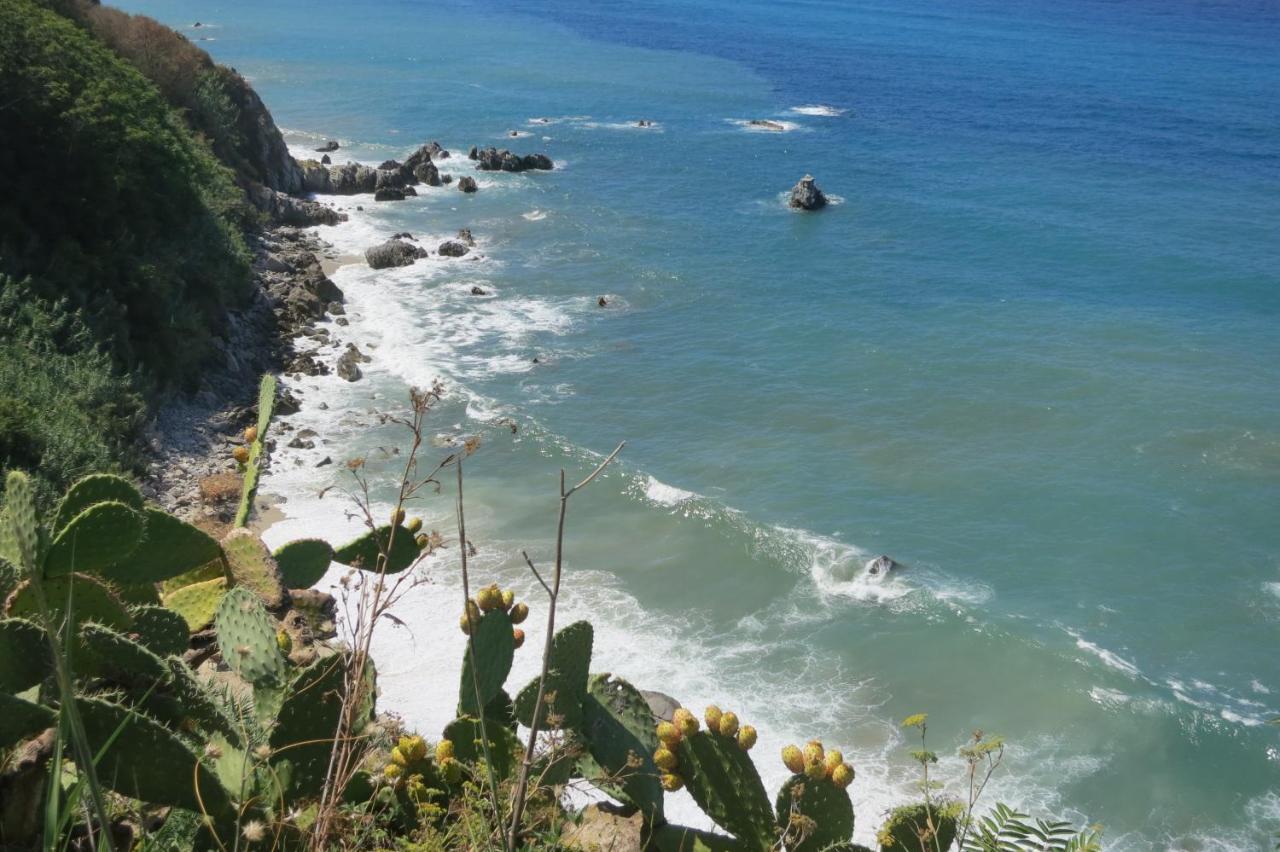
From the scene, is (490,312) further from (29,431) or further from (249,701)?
(249,701)

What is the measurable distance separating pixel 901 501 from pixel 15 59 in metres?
23.8

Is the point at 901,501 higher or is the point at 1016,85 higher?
the point at 1016,85

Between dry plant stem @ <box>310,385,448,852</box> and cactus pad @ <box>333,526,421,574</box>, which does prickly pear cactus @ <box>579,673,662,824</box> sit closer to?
dry plant stem @ <box>310,385,448,852</box>

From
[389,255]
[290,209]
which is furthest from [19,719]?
[290,209]

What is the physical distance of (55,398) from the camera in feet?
66.1

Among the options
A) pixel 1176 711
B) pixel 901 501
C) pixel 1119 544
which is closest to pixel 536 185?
pixel 901 501

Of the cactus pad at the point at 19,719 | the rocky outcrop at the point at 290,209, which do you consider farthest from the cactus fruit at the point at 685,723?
the rocky outcrop at the point at 290,209

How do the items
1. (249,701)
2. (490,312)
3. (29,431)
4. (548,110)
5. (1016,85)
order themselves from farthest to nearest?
1. (1016,85)
2. (548,110)
3. (490,312)
4. (29,431)
5. (249,701)

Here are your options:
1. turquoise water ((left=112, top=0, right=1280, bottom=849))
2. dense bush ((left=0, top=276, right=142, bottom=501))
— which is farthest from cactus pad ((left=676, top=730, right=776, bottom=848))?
dense bush ((left=0, top=276, right=142, bottom=501))

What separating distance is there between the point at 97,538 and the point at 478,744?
7.92 ft

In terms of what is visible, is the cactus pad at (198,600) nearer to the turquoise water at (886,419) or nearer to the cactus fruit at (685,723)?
the cactus fruit at (685,723)

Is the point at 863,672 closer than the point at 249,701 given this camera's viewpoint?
No

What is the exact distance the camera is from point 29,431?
18.3 meters

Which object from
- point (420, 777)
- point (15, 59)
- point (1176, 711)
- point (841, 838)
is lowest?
point (1176, 711)
